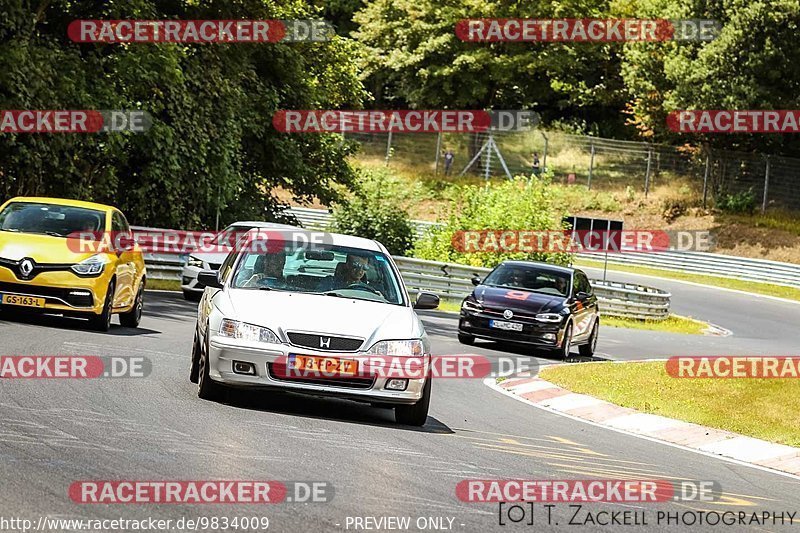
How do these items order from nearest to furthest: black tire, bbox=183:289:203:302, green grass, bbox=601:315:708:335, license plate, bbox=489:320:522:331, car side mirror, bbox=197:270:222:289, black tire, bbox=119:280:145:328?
car side mirror, bbox=197:270:222:289 < black tire, bbox=119:280:145:328 < license plate, bbox=489:320:522:331 < black tire, bbox=183:289:203:302 < green grass, bbox=601:315:708:335

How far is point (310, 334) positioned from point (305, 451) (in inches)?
71.6

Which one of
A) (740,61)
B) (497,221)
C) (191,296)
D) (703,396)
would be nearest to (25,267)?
(703,396)

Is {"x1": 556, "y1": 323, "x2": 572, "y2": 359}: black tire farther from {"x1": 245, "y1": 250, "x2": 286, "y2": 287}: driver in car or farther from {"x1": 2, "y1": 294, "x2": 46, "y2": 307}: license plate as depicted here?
{"x1": 245, "y1": 250, "x2": 286, "y2": 287}: driver in car

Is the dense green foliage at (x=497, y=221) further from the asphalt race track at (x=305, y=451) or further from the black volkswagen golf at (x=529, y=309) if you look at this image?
the asphalt race track at (x=305, y=451)

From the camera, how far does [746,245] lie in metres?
56.4

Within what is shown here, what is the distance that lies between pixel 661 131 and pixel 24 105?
136 feet

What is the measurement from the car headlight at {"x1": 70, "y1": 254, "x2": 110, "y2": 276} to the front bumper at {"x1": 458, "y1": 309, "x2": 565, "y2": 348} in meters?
7.76

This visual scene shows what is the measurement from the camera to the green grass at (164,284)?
3094cm

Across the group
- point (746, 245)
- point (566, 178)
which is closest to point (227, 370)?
point (746, 245)

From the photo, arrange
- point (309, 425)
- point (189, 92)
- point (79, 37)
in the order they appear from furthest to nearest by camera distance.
Answer: point (189, 92)
point (79, 37)
point (309, 425)

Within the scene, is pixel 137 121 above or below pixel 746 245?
above

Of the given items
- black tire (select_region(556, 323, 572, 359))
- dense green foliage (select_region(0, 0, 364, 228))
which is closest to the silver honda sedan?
black tire (select_region(556, 323, 572, 359))

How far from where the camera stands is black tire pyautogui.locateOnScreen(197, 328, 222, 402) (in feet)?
36.2

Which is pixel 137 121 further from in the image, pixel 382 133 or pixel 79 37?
pixel 382 133
